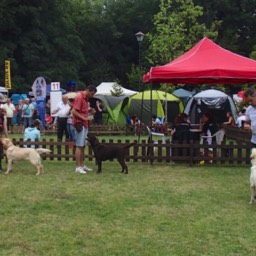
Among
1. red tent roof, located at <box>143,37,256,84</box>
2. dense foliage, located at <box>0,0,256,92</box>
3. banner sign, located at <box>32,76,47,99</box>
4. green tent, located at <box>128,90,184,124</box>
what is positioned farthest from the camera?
dense foliage, located at <box>0,0,256,92</box>

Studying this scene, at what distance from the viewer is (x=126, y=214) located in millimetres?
5848

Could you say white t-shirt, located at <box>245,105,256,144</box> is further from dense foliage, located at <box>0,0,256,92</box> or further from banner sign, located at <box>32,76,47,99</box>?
dense foliage, located at <box>0,0,256,92</box>

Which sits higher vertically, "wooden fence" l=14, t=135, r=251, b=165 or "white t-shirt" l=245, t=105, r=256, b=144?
"white t-shirt" l=245, t=105, r=256, b=144

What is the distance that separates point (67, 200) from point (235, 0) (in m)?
46.3

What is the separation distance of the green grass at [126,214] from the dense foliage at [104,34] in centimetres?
1967

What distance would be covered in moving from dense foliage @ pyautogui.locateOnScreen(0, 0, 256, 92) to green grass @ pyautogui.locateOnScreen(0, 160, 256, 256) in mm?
19669

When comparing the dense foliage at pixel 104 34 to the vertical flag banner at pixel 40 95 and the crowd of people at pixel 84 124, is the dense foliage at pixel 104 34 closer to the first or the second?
the vertical flag banner at pixel 40 95

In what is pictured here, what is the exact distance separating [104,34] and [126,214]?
4833 centimetres

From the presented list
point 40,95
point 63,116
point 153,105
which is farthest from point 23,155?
point 153,105

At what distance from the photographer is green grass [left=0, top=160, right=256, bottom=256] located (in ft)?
15.1

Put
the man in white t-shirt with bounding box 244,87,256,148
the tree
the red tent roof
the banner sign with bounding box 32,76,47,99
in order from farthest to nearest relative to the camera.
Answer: the tree → the banner sign with bounding box 32,76,47,99 → the red tent roof → the man in white t-shirt with bounding box 244,87,256,148

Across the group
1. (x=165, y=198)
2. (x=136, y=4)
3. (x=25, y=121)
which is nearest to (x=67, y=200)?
(x=165, y=198)

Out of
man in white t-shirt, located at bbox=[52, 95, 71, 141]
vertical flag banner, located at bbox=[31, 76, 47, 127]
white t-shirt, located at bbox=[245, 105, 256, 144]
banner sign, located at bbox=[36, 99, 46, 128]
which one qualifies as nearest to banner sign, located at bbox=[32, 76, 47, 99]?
vertical flag banner, located at bbox=[31, 76, 47, 127]

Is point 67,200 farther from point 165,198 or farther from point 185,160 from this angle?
point 185,160
